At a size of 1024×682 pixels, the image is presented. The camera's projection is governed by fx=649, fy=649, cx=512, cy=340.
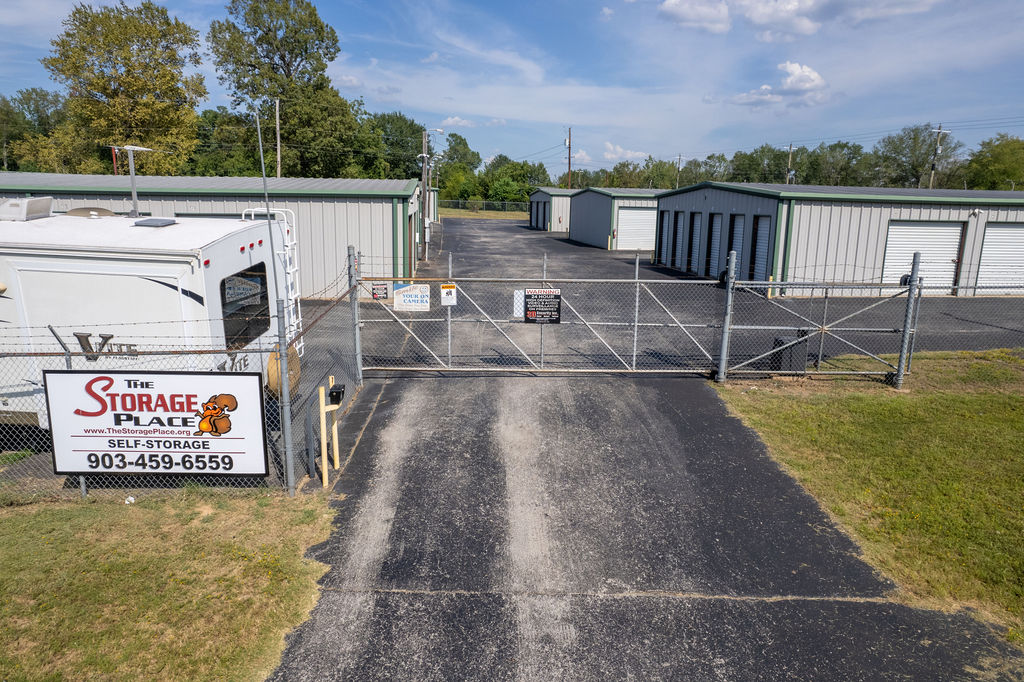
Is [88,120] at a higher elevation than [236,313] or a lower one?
higher

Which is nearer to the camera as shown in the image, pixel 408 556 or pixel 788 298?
pixel 408 556

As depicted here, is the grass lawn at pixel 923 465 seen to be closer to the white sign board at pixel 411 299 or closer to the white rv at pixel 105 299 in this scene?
the white sign board at pixel 411 299

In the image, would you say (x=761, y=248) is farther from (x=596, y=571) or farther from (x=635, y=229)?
(x=596, y=571)

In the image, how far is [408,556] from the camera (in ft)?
22.6

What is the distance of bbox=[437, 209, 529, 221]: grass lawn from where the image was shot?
86.7 meters

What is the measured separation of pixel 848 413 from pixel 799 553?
499 centimetres

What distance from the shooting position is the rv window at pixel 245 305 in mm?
9484

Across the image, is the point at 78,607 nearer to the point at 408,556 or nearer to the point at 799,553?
the point at 408,556

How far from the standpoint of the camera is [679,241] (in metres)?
32.5

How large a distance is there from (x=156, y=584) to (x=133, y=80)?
4322 cm

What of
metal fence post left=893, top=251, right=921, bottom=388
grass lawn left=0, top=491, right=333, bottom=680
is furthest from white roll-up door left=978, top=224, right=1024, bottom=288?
grass lawn left=0, top=491, right=333, bottom=680

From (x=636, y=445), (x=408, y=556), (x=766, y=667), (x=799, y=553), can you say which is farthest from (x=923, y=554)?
(x=408, y=556)

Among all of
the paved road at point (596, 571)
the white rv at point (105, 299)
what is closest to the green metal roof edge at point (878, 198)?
the paved road at point (596, 571)

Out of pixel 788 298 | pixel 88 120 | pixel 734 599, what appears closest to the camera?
pixel 734 599
